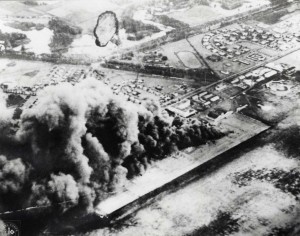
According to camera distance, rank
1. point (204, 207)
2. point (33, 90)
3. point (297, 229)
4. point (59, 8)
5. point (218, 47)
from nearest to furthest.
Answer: point (297, 229), point (204, 207), point (33, 90), point (218, 47), point (59, 8)

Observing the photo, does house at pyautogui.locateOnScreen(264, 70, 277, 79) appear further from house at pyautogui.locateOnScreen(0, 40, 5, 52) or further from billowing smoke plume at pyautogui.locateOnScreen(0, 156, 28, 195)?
house at pyautogui.locateOnScreen(0, 40, 5, 52)

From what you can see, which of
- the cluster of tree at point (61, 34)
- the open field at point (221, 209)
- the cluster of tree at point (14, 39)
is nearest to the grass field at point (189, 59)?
the cluster of tree at point (61, 34)

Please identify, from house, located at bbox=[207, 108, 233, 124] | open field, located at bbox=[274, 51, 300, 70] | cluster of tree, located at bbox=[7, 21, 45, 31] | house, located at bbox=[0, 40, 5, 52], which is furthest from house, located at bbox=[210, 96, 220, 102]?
cluster of tree, located at bbox=[7, 21, 45, 31]

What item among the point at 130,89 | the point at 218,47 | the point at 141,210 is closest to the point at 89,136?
the point at 141,210

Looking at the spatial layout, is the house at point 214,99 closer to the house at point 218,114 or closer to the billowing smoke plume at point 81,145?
the house at point 218,114

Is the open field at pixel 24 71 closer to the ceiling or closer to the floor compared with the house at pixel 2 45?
closer to the floor

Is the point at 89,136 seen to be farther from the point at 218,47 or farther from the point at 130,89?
the point at 218,47
